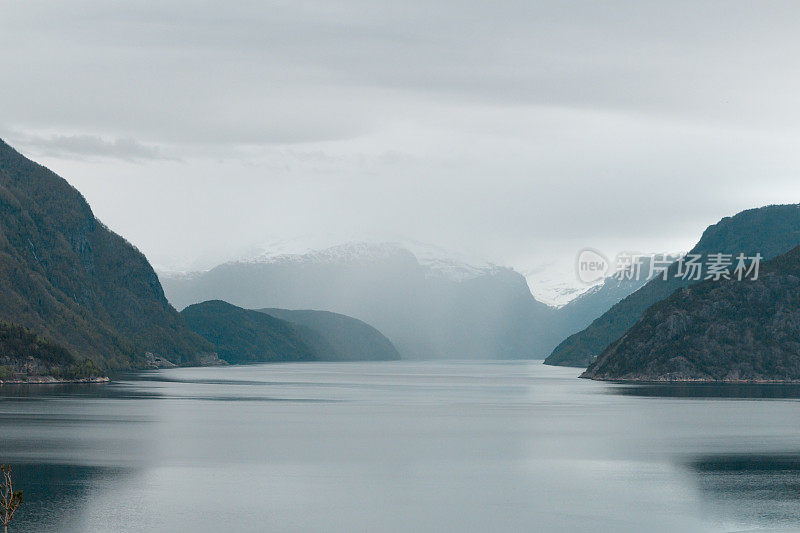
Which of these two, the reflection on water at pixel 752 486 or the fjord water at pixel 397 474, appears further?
the reflection on water at pixel 752 486

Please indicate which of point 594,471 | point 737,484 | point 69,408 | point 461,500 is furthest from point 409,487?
point 69,408

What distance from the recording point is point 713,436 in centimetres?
14700

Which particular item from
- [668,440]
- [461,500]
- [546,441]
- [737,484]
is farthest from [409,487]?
[668,440]

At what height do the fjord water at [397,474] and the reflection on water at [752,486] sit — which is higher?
the reflection on water at [752,486]

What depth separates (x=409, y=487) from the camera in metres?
94.3

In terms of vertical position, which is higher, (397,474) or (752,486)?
(752,486)

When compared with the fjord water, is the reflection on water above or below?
above

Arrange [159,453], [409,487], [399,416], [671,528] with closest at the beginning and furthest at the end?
[671,528]
[409,487]
[159,453]
[399,416]

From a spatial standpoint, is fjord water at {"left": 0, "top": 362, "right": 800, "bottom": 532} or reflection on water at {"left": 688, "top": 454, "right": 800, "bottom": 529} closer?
fjord water at {"left": 0, "top": 362, "right": 800, "bottom": 532}

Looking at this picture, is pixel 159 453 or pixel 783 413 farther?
pixel 783 413

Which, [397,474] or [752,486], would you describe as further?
[397,474]

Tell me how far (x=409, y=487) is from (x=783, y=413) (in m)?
121

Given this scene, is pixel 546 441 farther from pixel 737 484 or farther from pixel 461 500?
pixel 461 500

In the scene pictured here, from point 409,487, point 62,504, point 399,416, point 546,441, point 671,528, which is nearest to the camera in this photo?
point 671,528
